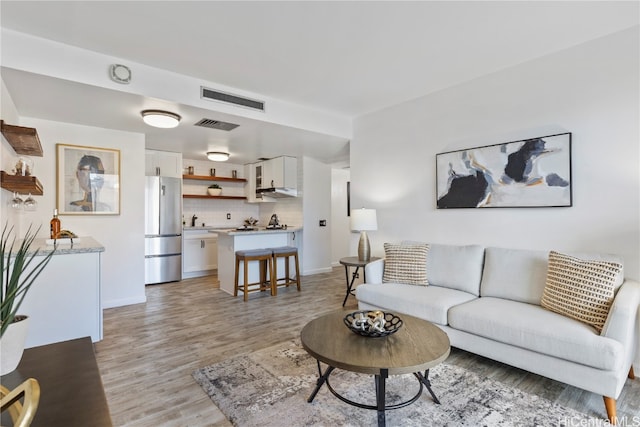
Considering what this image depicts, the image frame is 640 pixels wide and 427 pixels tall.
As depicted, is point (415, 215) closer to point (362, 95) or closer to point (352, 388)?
point (362, 95)

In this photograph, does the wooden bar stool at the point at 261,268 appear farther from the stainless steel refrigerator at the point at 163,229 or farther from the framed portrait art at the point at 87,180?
the framed portrait art at the point at 87,180

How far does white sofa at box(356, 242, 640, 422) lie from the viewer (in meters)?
1.89

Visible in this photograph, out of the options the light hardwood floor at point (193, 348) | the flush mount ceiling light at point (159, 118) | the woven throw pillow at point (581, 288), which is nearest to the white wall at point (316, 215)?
the light hardwood floor at point (193, 348)

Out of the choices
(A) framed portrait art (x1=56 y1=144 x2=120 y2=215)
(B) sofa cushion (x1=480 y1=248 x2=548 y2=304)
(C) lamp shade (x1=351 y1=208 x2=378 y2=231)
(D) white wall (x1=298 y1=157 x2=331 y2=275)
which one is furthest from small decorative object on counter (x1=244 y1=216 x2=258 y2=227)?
(B) sofa cushion (x1=480 y1=248 x2=548 y2=304)

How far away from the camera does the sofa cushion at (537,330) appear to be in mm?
1867

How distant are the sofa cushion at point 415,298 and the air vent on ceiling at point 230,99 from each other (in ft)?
7.53

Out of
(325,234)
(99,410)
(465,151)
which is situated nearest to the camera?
(99,410)

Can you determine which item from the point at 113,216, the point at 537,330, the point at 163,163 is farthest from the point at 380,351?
the point at 163,163

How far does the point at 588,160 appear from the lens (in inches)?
103

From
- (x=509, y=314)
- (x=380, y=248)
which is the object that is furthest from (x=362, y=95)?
(x=509, y=314)

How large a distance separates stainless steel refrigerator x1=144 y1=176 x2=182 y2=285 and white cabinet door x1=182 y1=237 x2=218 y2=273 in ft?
→ 0.92

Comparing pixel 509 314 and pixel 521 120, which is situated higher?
pixel 521 120

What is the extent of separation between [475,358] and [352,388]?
115cm

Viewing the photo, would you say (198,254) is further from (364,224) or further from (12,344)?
(12,344)
